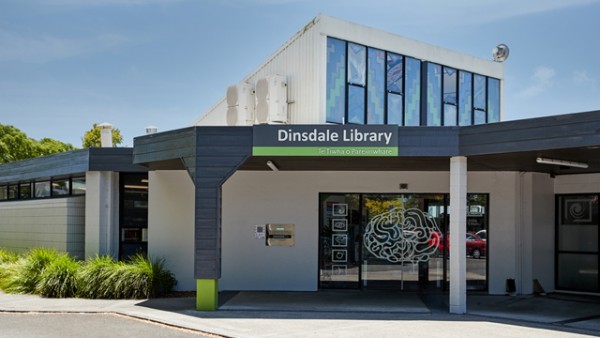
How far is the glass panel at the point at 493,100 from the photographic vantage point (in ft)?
68.6

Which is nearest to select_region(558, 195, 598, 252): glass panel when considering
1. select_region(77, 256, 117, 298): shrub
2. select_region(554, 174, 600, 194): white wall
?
select_region(554, 174, 600, 194): white wall

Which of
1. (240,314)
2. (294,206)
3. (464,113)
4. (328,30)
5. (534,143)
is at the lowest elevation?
(240,314)

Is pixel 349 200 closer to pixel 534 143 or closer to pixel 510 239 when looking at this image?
pixel 510 239

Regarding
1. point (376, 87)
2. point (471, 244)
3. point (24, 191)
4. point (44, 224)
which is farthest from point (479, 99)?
point (24, 191)

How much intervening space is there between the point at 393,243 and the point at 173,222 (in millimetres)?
5549

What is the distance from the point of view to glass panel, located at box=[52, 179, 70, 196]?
1792 cm

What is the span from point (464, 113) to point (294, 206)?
307 inches

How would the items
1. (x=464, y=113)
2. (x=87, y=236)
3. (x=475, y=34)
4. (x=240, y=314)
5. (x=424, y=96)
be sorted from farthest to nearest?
(x=464, y=113) → (x=424, y=96) → (x=475, y=34) → (x=87, y=236) → (x=240, y=314)

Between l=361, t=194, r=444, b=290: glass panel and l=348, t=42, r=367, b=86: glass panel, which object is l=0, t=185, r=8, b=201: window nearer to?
l=348, t=42, r=367, b=86: glass panel

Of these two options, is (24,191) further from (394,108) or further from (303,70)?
(394,108)

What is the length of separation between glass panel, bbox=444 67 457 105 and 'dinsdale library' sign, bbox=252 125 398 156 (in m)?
8.49

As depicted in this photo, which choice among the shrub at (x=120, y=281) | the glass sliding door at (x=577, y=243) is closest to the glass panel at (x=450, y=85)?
the glass sliding door at (x=577, y=243)

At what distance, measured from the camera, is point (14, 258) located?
57.0 ft

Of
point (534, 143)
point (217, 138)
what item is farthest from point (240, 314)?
point (534, 143)
